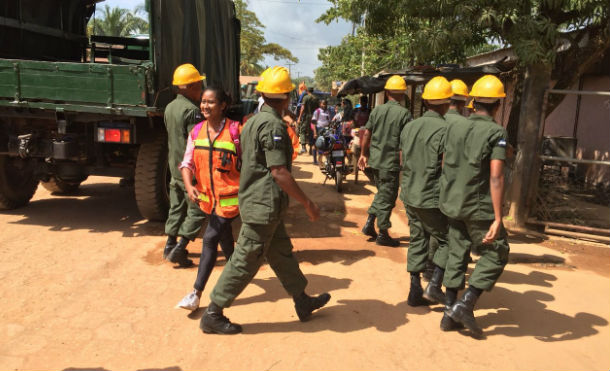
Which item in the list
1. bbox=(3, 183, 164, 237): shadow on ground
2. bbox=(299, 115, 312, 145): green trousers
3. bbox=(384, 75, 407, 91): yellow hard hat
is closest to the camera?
bbox=(384, 75, 407, 91): yellow hard hat

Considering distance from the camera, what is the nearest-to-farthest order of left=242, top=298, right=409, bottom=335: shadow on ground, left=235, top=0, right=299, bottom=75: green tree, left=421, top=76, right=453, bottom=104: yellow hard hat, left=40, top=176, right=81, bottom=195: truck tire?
1. left=242, top=298, right=409, bottom=335: shadow on ground
2. left=421, top=76, right=453, bottom=104: yellow hard hat
3. left=40, top=176, right=81, bottom=195: truck tire
4. left=235, top=0, right=299, bottom=75: green tree

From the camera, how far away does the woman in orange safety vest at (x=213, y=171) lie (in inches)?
138

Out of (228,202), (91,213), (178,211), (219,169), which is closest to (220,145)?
(219,169)

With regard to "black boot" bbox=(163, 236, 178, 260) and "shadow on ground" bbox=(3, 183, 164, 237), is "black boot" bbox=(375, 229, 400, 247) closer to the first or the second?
"black boot" bbox=(163, 236, 178, 260)

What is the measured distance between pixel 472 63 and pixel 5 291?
12674 mm

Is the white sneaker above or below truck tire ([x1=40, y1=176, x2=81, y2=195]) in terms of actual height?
below

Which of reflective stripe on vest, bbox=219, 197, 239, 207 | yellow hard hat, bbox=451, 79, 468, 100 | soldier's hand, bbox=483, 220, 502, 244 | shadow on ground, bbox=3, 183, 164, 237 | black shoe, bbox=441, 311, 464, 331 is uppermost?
yellow hard hat, bbox=451, 79, 468, 100

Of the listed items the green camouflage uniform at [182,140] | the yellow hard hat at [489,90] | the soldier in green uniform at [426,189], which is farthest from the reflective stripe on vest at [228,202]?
the yellow hard hat at [489,90]

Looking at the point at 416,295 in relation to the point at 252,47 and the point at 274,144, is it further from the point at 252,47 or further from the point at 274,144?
the point at 252,47

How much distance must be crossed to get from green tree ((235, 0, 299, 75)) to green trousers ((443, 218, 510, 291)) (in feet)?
117

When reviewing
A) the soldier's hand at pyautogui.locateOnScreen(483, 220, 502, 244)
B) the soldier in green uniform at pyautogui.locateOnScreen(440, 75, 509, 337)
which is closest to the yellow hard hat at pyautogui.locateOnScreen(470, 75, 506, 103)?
the soldier in green uniform at pyautogui.locateOnScreen(440, 75, 509, 337)

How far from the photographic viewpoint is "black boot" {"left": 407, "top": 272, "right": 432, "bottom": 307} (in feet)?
13.5

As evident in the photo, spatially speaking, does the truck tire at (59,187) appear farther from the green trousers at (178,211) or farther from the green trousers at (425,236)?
the green trousers at (425,236)

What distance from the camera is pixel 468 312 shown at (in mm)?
3562
